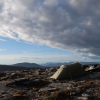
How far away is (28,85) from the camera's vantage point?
21109mm

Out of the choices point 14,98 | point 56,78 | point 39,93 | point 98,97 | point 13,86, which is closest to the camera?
point 98,97

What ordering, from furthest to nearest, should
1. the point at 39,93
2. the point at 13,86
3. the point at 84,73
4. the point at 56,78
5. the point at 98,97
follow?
the point at 84,73, the point at 56,78, the point at 13,86, the point at 39,93, the point at 98,97

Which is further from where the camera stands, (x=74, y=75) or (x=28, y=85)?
(x=74, y=75)

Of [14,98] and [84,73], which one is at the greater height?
[84,73]

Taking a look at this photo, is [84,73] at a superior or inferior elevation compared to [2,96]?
superior

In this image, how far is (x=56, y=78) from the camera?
24.3m

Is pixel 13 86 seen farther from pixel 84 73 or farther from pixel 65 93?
pixel 84 73

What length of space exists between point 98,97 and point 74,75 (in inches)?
392

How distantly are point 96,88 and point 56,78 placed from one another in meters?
7.64

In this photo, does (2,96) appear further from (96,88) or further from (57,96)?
(96,88)

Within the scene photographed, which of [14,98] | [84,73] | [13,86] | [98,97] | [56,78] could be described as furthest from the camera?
[84,73]

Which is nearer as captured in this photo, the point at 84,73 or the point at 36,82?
the point at 36,82

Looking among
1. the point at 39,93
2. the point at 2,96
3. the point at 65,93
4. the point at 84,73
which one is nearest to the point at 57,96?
the point at 65,93


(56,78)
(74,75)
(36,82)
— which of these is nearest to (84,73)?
(74,75)
